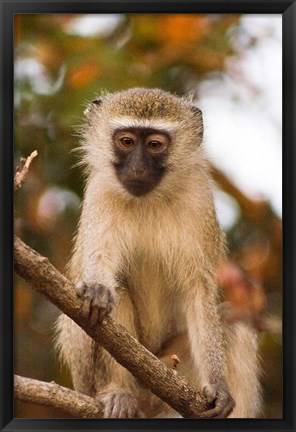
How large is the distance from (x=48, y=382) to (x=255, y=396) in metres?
1.08

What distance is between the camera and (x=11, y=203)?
4.05 m

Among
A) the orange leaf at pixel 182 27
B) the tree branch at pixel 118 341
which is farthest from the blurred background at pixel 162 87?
the tree branch at pixel 118 341

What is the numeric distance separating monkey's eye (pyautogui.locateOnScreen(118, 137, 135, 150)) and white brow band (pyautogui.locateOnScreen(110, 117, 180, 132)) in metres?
0.06

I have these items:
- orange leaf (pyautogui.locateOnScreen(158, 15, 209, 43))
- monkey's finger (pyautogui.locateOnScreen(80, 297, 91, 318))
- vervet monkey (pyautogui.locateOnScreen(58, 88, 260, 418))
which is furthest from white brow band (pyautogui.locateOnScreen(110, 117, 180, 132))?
monkey's finger (pyautogui.locateOnScreen(80, 297, 91, 318))

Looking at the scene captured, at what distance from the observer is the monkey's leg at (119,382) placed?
4227 millimetres

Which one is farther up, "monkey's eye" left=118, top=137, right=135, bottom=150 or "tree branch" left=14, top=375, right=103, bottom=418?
"monkey's eye" left=118, top=137, right=135, bottom=150

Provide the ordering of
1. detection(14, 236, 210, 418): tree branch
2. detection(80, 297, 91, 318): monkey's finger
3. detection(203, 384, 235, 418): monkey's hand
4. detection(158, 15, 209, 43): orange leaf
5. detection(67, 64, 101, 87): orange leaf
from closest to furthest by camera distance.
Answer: detection(14, 236, 210, 418): tree branch < detection(80, 297, 91, 318): monkey's finger < detection(203, 384, 235, 418): monkey's hand < detection(158, 15, 209, 43): orange leaf < detection(67, 64, 101, 87): orange leaf

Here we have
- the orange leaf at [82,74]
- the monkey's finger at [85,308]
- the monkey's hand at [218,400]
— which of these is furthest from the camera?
the orange leaf at [82,74]

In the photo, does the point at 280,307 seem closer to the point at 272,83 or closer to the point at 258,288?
the point at 258,288

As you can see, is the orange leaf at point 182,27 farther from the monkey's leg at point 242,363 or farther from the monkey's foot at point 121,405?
the monkey's foot at point 121,405

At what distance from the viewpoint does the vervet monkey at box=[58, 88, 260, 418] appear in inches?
168

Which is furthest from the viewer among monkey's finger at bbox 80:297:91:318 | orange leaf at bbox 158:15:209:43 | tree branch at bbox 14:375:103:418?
orange leaf at bbox 158:15:209:43

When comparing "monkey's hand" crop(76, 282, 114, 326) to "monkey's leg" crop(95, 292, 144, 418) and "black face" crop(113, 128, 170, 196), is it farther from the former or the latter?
"black face" crop(113, 128, 170, 196)

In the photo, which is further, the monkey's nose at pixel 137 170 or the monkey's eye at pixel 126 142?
the monkey's eye at pixel 126 142
